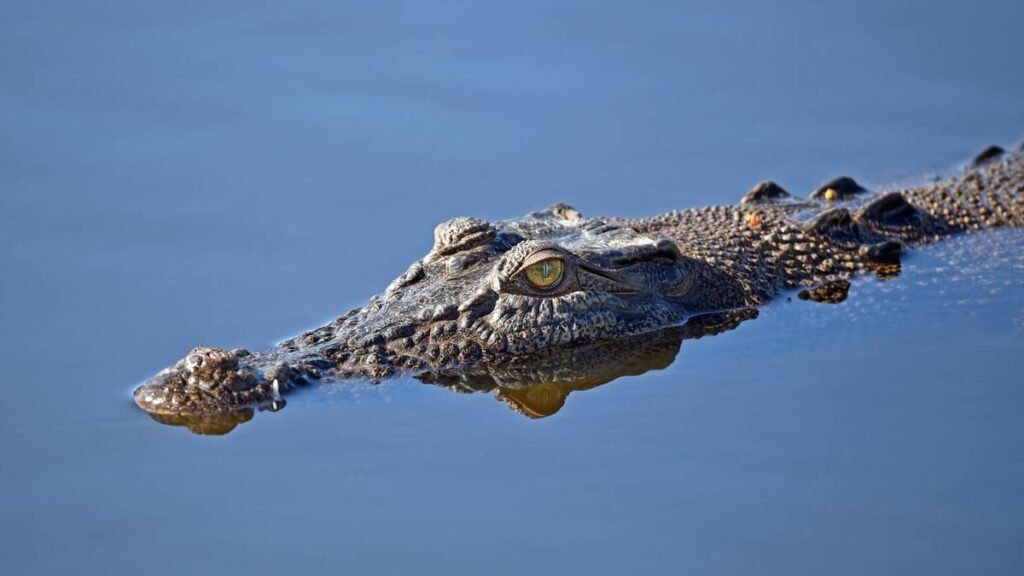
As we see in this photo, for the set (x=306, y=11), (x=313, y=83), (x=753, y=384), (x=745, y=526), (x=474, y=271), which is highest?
(x=306, y=11)

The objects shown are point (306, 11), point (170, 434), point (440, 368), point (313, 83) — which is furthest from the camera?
point (306, 11)

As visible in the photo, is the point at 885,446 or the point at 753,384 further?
the point at 753,384

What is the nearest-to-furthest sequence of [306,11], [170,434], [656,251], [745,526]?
[745,526]
[170,434]
[656,251]
[306,11]

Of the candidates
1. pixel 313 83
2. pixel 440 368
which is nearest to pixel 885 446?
pixel 440 368

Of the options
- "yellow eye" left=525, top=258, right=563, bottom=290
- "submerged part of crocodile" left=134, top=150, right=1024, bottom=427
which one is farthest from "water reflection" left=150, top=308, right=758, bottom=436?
"yellow eye" left=525, top=258, right=563, bottom=290

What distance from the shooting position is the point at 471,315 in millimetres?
9359

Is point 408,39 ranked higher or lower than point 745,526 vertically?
higher

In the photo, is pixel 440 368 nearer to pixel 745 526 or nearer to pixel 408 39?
pixel 745 526

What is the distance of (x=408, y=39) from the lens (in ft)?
48.1

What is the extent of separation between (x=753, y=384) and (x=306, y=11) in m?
7.22

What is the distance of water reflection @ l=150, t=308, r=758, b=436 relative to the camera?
8.70m

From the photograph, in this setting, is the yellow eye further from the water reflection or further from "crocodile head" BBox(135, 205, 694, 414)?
the water reflection

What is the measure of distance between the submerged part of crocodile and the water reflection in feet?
0.05

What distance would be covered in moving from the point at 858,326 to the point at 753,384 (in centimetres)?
118
